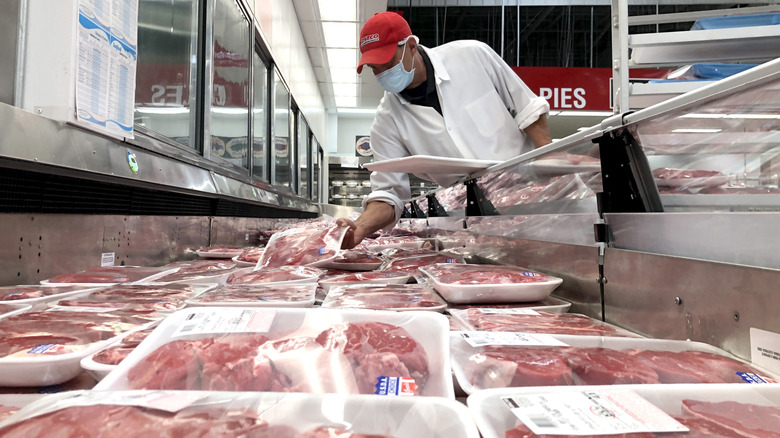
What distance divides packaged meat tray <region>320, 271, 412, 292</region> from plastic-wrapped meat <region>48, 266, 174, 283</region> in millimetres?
623

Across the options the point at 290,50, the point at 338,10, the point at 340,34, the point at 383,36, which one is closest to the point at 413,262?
the point at 383,36

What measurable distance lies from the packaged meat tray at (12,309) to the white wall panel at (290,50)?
162 inches

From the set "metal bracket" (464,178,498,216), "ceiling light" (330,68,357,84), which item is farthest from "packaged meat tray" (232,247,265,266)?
"ceiling light" (330,68,357,84)

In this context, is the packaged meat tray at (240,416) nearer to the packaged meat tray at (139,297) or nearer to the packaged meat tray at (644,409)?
the packaged meat tray at (644,409)

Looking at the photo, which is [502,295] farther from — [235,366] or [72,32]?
[72,32]

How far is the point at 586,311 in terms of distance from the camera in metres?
1.11

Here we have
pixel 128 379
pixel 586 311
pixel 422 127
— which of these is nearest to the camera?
pixel 128 379

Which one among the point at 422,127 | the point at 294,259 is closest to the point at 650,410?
the point at 294,259

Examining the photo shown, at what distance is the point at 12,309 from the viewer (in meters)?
0.94

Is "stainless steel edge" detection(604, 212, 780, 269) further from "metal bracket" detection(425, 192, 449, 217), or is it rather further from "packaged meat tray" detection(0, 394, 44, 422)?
"metal bracket" detection(425, 192, 449, 217)

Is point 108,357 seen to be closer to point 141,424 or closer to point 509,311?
point 141,424

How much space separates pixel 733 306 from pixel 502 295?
1.75 ft

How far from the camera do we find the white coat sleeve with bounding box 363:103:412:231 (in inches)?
105

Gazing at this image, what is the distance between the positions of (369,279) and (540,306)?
1.88ft
